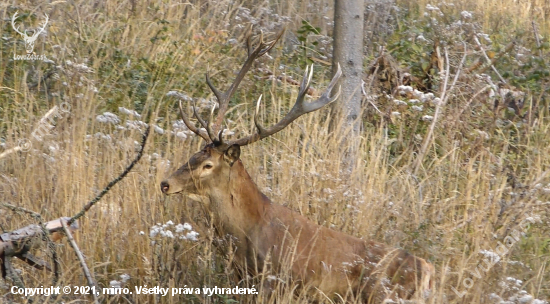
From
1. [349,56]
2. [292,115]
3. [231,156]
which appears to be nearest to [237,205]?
[231,156]

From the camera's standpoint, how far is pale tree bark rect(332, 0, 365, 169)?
20.7 ft

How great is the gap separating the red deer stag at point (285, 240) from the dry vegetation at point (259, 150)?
13cm

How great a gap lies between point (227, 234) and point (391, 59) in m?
3.70

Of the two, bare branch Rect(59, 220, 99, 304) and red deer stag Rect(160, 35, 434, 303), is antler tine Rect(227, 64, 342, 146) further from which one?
bare branch Rect(59, 220, 99, 304)

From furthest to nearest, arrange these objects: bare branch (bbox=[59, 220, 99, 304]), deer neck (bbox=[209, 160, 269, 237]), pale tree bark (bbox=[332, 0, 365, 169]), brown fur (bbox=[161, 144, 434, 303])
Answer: pale tree bark (bbox=[332, 0, 365, 169]), deer neck (bbox=[209, 160, 269, 237]), brown fur (bbox=[161, 144, 434, 303]), bare branch (bbox=[59, 220, 99, 304])

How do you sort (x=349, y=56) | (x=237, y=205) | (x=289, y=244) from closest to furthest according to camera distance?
1. (x=289, y=244)
2. (x=237, y=205)
3. (x=349, y=56)

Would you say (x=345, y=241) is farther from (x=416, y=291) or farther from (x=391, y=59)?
(x=391, y=59)

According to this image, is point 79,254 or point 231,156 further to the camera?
point 231,156

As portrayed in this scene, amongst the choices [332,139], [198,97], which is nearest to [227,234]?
[332,139]

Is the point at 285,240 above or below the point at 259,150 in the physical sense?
below

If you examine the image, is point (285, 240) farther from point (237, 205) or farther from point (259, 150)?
point (259, 150)

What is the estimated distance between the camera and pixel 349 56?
636 centimetres

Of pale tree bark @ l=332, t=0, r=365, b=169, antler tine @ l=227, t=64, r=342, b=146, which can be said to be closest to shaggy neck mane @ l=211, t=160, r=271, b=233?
antler tine @ l=227, t=64, r=342, b=146

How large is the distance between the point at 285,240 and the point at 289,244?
39 millimetres
